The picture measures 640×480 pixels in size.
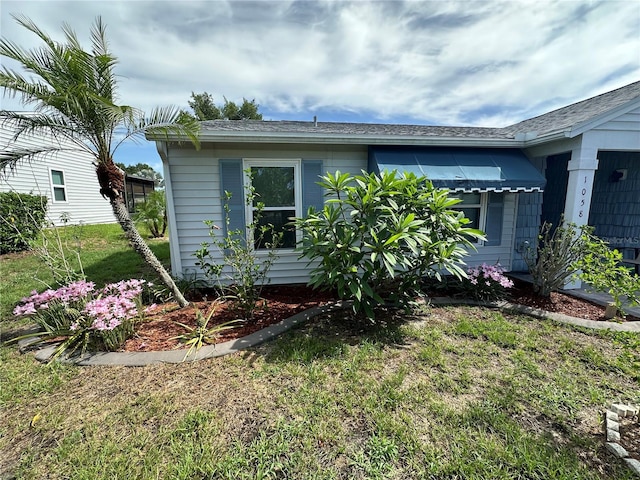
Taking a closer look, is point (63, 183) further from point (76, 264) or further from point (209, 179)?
point (209, 179)

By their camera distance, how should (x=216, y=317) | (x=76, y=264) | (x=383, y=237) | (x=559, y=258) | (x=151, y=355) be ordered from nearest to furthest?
(x=151, y=355)
(x=383, y=237)
(x=216, y=317)
(x=559, y=258)
(x=76, y=264)

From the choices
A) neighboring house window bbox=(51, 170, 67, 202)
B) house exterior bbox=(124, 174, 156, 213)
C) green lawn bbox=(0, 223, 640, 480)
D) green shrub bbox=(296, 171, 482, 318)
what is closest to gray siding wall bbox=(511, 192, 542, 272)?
green lawn bbox=(0, 223, 640, 480)

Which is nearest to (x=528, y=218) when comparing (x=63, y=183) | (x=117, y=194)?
(x=117, y=194)

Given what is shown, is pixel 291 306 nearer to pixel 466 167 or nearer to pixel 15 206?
pixel 466 167

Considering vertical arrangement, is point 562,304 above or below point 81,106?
below

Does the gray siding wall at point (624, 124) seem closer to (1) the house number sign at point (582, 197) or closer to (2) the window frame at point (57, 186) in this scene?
→ (1) the house number sign at point (582, 197)

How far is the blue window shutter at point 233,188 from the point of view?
5.41m

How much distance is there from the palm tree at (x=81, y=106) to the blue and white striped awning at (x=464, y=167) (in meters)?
3.70

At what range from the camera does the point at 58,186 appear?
13.1 meters

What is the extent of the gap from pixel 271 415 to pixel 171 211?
4.44 metres

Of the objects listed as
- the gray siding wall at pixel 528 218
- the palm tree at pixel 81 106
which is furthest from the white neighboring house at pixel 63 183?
the gray siding wall at pixel 528 218

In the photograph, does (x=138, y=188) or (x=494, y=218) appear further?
(x=138, y=188)

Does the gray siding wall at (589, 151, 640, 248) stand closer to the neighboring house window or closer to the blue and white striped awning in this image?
the blue and white striped awning

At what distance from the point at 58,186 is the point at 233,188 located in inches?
527
